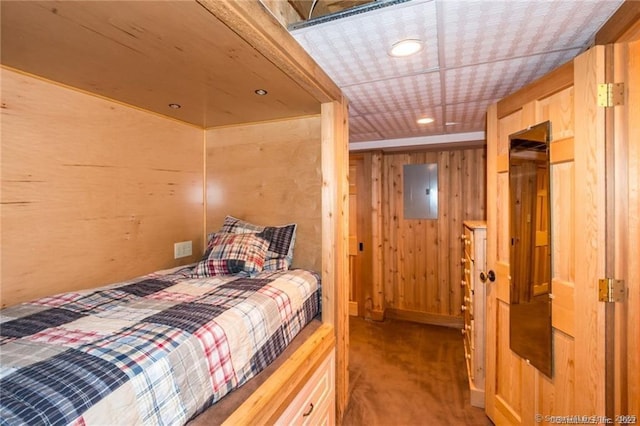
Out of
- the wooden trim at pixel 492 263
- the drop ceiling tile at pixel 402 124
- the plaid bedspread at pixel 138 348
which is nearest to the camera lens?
the plaid bedspread at pixel 138 348

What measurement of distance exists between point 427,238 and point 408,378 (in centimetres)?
179

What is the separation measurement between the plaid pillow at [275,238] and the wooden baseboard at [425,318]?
2.36 m

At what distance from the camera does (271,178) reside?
7.50ft

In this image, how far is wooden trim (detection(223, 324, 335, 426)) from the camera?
106 centimetres

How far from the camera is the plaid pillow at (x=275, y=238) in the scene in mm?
1994

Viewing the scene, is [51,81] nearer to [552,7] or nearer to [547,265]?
[552,7]

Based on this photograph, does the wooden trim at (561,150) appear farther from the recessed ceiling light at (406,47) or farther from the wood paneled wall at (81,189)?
the wood paneled wall at (81,189)

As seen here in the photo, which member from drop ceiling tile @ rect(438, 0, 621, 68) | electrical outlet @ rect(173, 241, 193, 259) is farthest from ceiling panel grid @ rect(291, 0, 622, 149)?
electrical outlet @ rect(173, 241, 193, 259)

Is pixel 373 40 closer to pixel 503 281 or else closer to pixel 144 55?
pixel 144 55

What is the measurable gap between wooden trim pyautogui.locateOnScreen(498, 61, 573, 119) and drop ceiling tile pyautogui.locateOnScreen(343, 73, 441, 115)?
437mm

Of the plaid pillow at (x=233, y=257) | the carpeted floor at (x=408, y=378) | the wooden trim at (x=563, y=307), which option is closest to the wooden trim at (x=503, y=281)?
the wooden trim at (x=563, y=307)

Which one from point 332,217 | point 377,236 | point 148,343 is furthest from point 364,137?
point 148,343

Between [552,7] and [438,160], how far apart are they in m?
2.64

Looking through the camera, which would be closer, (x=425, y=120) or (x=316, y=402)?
(x=316, y=402)
